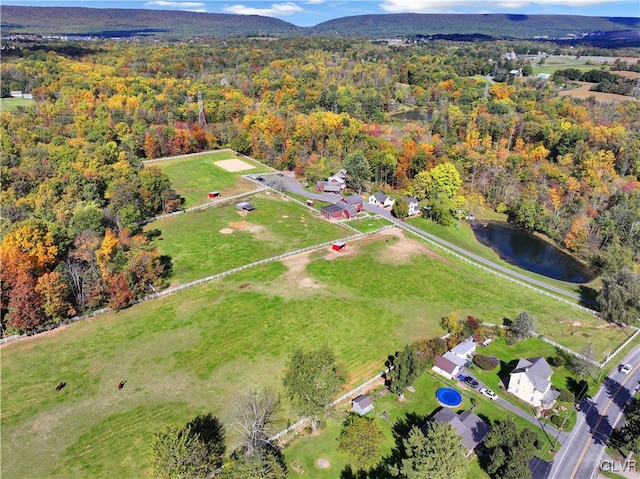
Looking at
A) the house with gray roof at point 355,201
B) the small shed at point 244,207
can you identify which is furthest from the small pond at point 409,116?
the small shed at point 244,207

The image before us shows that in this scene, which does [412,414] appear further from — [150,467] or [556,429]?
[150,467]

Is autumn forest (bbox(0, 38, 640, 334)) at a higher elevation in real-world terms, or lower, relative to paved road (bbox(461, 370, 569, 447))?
higher

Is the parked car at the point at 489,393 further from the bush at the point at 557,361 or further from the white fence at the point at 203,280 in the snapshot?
the white fence at the point at 203,280

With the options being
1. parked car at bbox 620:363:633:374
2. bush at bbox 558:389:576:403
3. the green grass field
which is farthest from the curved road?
bush at bbox 558:389:576:403

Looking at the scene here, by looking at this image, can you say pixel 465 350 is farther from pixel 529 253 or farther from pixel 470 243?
pixel 529 253

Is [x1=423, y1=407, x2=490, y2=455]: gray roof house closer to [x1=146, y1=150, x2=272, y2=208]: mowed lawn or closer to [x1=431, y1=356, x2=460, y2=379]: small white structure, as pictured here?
[x1=431, y1=356, x2=460, y2=379]: small white structure

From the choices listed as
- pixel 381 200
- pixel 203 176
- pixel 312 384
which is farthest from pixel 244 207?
pixel 312 384

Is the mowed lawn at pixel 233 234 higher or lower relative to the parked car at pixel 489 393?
lower
